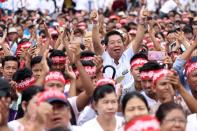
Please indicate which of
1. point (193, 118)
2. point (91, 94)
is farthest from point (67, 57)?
point (193, 118)

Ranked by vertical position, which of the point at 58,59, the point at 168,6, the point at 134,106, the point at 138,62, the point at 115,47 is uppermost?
the point at 168,6

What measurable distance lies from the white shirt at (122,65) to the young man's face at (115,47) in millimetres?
53

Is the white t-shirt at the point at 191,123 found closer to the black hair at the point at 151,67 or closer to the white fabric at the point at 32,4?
the black hair at the point at 151,67

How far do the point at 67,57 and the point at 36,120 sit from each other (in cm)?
479

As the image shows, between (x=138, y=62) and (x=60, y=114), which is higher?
(x=138, y=62)

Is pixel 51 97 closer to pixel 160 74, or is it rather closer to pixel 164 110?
pixel 164 110

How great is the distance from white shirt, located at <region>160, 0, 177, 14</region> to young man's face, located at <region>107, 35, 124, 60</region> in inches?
554

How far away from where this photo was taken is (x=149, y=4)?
25406 mm

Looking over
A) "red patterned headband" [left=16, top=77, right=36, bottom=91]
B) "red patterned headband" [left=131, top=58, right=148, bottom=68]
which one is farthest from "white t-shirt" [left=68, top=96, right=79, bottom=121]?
"red patterned headband" [left=131, top=58, right=148, bottom=68]

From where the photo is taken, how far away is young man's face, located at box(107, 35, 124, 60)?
390 inches

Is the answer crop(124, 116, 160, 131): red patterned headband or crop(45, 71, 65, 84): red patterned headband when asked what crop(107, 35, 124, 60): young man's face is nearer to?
crop(45, 71, 65, 84): red patterned headband

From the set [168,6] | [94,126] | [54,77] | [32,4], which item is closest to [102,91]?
[94,126]

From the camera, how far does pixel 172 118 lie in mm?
5746

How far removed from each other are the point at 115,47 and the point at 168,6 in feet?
47.9
